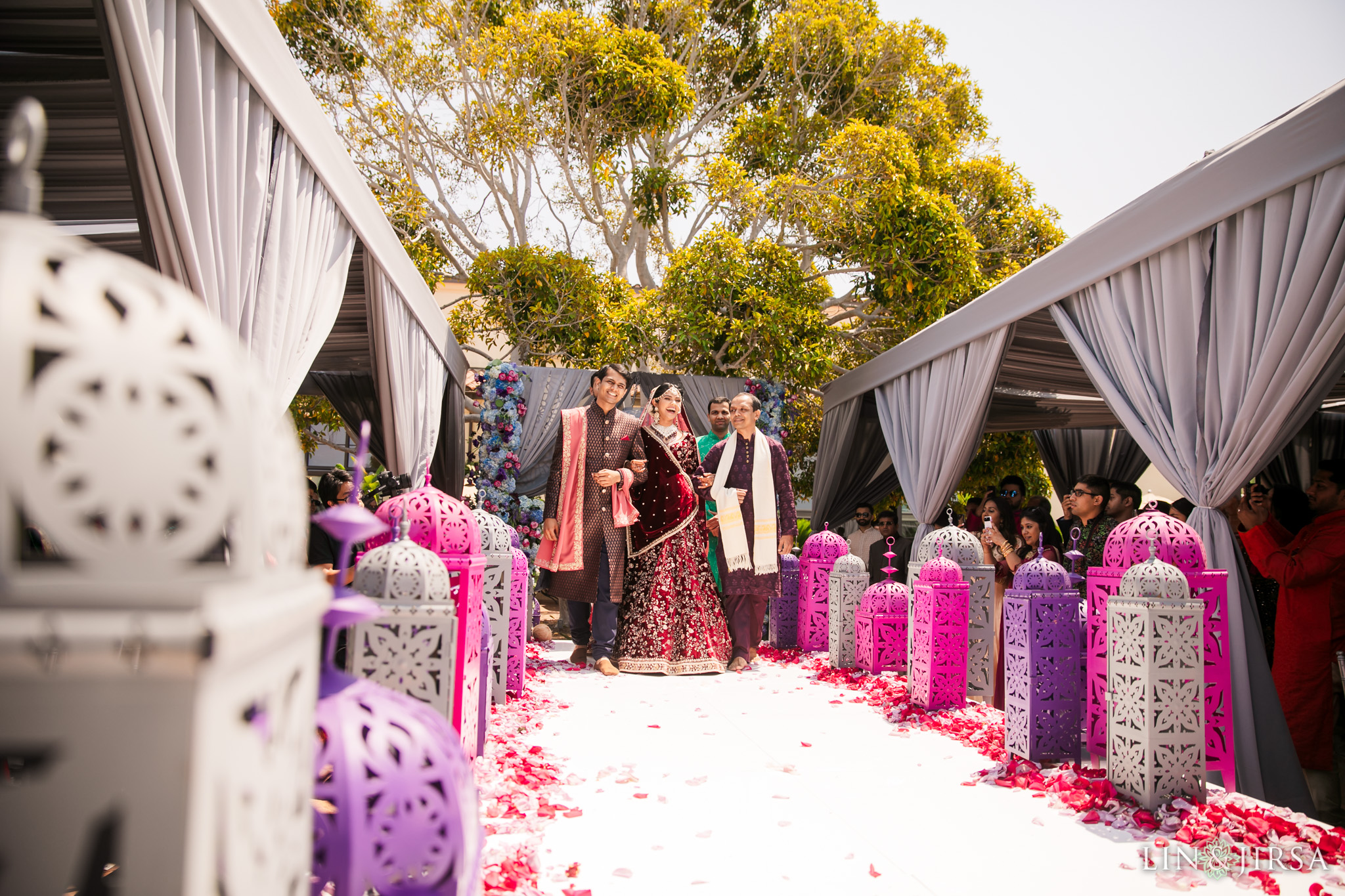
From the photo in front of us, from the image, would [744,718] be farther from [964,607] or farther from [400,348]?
[400,348]

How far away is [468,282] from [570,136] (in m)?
2.08

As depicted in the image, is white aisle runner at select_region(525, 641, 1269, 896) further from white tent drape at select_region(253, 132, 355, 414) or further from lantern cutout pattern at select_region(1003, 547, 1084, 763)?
white tent drape at select_region(253, 132, 355, 414)

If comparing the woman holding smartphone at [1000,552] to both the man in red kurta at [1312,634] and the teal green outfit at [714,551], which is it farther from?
the teal green outfit at [714,551]

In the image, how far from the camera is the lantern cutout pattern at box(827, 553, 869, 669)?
4430mm

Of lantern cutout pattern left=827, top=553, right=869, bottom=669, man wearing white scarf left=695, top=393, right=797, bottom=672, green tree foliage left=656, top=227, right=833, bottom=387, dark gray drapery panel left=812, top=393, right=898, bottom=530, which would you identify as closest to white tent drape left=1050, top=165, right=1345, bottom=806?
lantern cutout pattern left=827, top=553, right=869, bottom=669

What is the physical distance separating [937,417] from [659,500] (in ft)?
7.05

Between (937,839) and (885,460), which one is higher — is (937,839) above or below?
below

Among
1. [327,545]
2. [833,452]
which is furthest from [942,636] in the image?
[833,452]

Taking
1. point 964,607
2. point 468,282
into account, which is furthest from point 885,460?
point 468,282

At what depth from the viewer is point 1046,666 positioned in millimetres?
2701

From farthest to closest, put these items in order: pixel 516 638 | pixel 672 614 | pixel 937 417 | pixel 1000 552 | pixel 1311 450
→ pixel 1311 450 < pixel 937 417 < pixel 672 614 < pixel 1000 552 < pixel 516 638

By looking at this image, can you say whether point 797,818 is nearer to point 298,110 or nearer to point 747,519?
point 747,519

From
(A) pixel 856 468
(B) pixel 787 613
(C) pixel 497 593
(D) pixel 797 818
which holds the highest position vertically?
(A) pixel 856 468

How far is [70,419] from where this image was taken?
1.70 ft
